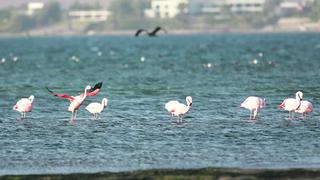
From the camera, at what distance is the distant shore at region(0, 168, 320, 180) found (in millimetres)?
19297

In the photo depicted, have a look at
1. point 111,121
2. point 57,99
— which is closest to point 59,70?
point 57,99

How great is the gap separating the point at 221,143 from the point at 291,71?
112 feet

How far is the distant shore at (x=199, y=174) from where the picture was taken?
19.3 metres

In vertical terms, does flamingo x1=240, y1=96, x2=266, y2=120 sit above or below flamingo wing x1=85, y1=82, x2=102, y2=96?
below

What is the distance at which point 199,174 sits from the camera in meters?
19.7

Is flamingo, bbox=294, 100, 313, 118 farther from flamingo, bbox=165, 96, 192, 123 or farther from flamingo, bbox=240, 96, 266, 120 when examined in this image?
flamingo, bbox=165, 96, 192, 123

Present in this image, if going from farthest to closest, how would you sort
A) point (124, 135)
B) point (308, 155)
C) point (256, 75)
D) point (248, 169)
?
point (256, 75) < point (124, 135) < point (308, 155) < point (248, 169)

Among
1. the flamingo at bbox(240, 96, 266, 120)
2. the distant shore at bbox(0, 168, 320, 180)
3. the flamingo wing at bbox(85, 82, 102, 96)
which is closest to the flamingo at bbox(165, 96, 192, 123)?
the flamingo at bbox(240, 96, 266, 120)

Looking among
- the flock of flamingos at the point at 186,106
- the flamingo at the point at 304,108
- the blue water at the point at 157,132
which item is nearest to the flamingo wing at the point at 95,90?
the flock of flamingos at the point at 186,106

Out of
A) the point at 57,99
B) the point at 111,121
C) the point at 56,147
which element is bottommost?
the point at 56,147

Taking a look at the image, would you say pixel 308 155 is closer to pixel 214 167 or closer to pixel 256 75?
pixel 214 167

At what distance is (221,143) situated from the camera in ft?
80.7

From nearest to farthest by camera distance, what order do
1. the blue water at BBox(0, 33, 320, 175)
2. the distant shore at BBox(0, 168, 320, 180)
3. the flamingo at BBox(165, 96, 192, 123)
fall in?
1. the distant shore at BBox(0, 168, 320, 180)
2. the blue water at BBox(0, 33, 320, 175)
3. the flamingo at BBox(165, 96, 192, 123)

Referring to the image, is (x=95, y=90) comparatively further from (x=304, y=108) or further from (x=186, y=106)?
(x=304, y=108)
